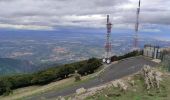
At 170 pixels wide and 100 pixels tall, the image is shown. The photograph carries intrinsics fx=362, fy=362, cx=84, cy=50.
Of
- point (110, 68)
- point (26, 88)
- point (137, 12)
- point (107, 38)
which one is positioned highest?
point (137, 12)

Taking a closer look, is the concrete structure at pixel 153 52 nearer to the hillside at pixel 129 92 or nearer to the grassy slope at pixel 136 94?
the hillside at pixel 129 92

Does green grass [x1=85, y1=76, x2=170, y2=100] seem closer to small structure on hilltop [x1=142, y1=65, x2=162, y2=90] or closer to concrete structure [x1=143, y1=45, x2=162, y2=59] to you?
small structure on hilltop [x1=142, y1=65, x2=162, y2=90]

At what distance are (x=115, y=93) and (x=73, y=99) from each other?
13.1ft

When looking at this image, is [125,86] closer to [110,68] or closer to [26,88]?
[110,68]

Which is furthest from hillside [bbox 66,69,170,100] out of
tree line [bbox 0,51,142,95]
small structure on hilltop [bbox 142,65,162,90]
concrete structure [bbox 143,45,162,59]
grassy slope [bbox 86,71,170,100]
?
tree line [bbox 0,51,142,95]

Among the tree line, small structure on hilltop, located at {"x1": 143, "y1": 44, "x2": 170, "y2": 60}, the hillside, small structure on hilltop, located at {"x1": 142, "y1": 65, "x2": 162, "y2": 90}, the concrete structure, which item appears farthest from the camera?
the tree line

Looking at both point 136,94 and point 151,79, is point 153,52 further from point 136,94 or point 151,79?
point 136,94

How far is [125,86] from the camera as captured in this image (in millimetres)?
34875

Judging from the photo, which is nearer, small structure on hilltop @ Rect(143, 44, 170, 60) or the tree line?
small structure on hilltop @ Rect(143, 44, 170, 60)

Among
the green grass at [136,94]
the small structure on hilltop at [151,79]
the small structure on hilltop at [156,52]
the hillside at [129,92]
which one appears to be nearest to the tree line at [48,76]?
the small structure on hilltop at [156,52]

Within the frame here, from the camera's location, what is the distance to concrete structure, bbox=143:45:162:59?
206 feet

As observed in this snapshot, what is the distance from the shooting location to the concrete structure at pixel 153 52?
62.8m

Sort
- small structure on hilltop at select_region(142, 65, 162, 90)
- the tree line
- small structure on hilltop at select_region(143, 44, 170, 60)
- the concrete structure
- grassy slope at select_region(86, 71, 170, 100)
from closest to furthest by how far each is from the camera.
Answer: grassy slope at select_region(86, 71, 170, 100) < small structure on hilltop at select_region(142, 65, 162, 90) < small structure on hilltop at select_region(143, 44, 170, 60) < the concrete structure < the tree line

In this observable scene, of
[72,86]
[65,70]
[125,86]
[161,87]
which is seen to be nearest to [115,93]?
[125,86]
